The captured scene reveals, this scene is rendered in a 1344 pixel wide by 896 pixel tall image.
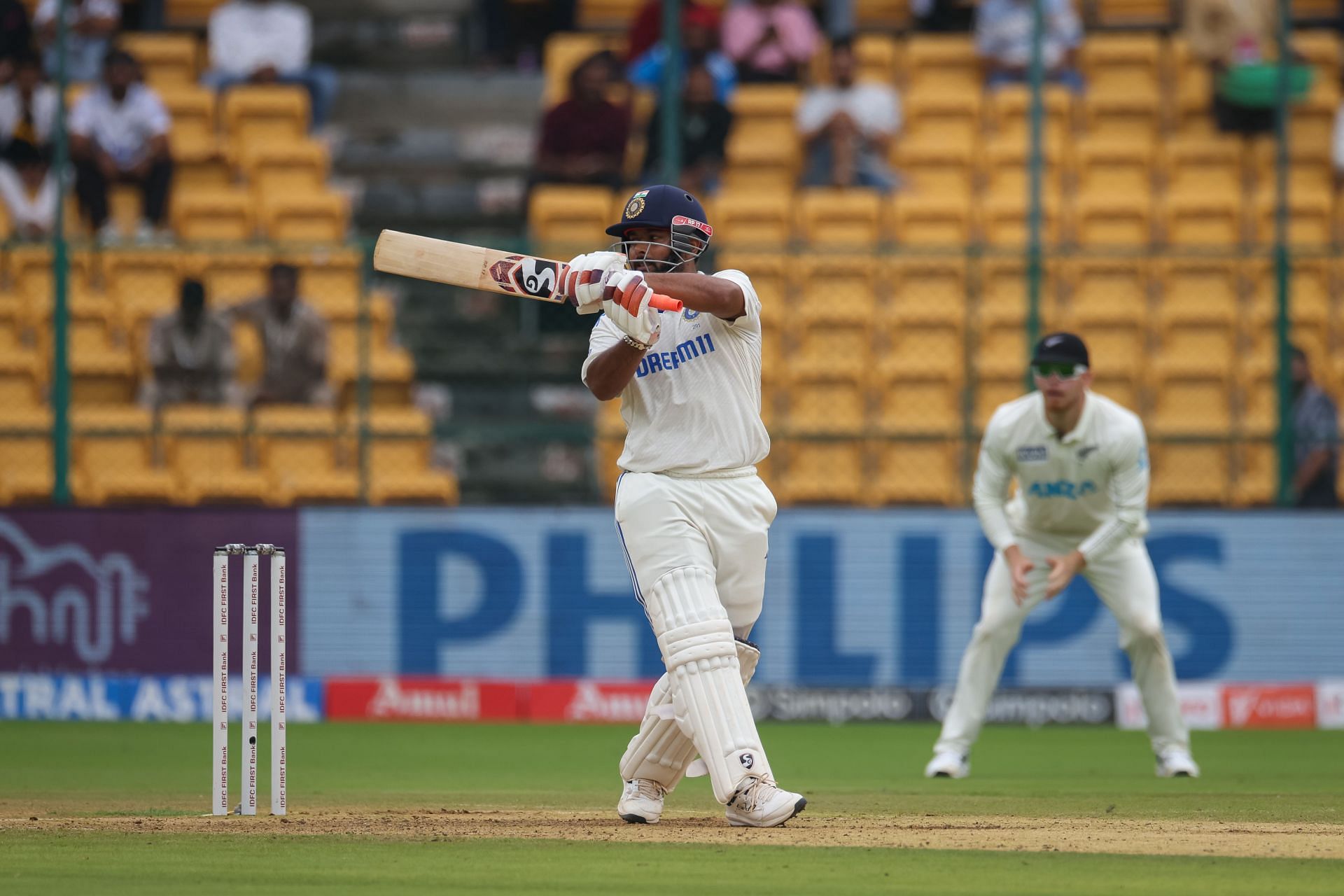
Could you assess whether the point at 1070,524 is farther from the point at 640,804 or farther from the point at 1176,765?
the point at 640,804

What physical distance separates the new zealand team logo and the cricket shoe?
339 cm

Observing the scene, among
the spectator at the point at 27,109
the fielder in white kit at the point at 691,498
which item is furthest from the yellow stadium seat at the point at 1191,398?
the spectator at the point at 27,109

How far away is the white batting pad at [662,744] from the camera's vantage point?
625 cm

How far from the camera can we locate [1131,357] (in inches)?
481

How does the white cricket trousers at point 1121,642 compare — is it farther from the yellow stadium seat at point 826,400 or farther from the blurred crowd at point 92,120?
the blurred crowd at point 92,120

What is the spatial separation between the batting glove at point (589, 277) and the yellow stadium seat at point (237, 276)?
21.5 ft

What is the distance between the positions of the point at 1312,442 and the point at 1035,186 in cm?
228

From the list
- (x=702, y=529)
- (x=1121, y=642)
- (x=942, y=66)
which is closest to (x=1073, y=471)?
(x=1121, y=642)

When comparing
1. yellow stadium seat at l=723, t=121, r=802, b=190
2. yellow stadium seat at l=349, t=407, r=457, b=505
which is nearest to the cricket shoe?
yellow stadium seat at l=349, t=407, r=457, b=505

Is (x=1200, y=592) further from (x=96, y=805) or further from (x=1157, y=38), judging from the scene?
(x=96, y=805)

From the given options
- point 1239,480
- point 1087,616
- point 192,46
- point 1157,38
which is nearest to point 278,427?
point 192,46

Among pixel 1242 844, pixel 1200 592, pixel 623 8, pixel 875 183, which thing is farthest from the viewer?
pixel 623 8

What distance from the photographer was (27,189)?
43.8ft

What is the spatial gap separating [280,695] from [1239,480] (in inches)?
293
